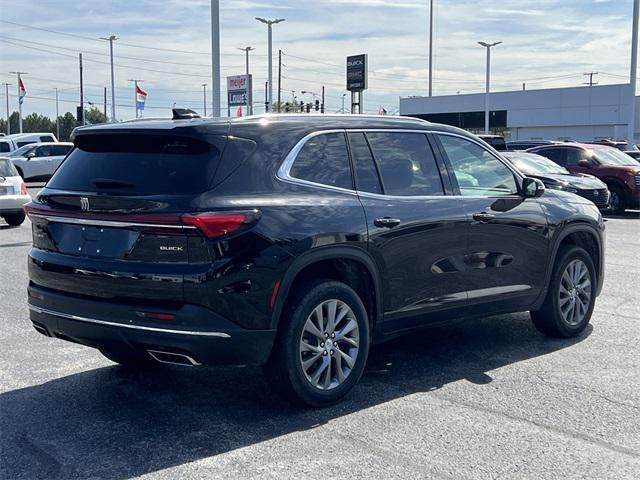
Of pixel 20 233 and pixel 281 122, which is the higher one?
pixel 281 122

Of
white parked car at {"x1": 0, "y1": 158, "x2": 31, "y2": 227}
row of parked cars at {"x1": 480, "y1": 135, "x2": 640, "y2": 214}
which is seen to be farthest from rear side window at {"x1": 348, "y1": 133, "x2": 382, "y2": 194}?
white parked car at {"x1": 0, "y1": 158, "x2": 31, "y2": 227}

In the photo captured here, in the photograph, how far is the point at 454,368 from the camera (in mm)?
6012

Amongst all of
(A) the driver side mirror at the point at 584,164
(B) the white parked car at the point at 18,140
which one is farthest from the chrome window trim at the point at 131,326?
(B) the white parked car at the point at 18,140

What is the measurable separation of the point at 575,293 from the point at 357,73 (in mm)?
39112

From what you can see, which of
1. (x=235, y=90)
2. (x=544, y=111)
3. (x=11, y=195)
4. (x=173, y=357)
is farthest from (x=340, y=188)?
(x=544, y=111)

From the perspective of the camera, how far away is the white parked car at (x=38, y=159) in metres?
30.6

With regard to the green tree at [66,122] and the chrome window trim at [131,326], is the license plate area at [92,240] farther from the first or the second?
the green tree at [66,122]

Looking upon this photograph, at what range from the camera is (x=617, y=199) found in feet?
62.7

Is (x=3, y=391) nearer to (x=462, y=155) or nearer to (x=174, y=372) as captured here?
(x=174, y=372)

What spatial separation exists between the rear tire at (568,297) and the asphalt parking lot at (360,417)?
14 cm

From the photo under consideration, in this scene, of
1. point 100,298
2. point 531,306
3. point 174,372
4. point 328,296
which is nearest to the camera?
point 100,298

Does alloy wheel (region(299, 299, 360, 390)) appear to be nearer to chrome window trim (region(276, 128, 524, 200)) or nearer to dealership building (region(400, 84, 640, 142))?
chrome window trim (region(276, 128, 524, 200))

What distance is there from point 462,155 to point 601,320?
2.54 m

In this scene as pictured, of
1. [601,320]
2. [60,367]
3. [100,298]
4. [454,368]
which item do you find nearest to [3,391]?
[60,367]
